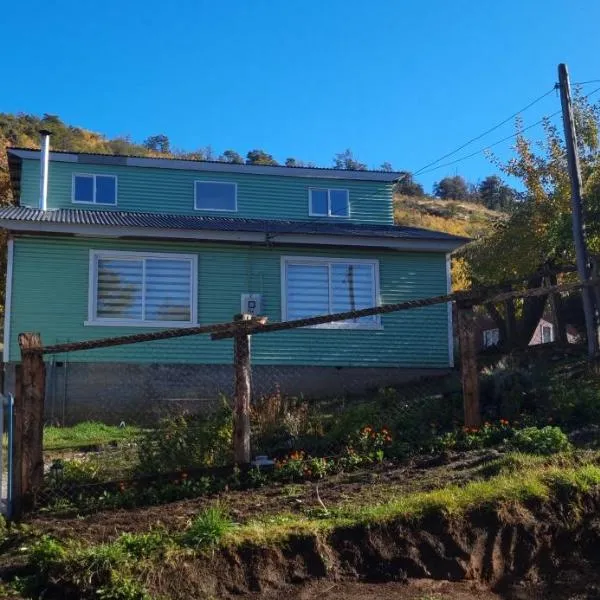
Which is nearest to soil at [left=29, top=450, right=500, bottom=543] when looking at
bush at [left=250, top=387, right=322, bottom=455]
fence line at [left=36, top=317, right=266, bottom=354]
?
bush at [left=250, top=387, right=322, bottom=455]

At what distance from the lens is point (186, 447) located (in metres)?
7.46

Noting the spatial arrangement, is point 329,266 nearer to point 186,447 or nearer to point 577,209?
point 577,209

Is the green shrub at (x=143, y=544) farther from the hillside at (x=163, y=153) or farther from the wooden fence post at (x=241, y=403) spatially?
the hillside at (x=163, y=153)

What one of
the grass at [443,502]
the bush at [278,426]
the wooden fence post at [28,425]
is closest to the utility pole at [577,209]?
the bush at [278,426]

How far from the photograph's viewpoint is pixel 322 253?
15.9m

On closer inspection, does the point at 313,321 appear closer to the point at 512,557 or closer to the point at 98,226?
the point at 512,557

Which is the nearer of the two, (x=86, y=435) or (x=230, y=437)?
(x=230, y=437)

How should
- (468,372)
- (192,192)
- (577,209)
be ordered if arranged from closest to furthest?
(468,372) → (577,209) → (192,192)

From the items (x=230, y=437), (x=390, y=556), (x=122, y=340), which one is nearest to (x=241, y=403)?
(x=230, y=437)

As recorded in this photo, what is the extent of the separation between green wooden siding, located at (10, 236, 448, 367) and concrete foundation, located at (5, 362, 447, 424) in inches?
7.5

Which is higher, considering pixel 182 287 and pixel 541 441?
pixel 182 287

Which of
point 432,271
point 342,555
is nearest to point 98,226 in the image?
point 432,271

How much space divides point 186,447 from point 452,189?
237 feet

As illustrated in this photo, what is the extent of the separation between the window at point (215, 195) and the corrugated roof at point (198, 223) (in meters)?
0.51
